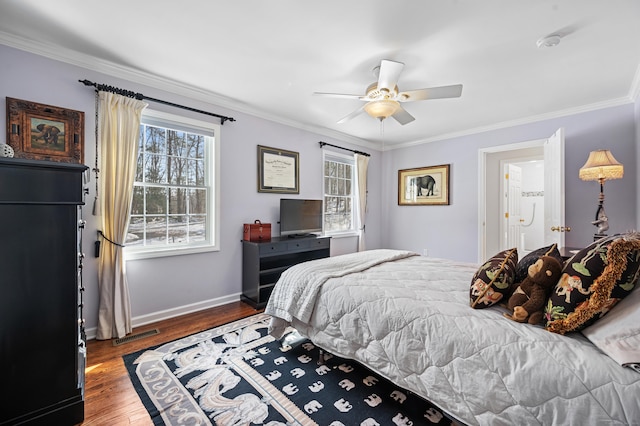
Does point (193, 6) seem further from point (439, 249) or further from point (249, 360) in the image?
point (439, 249)

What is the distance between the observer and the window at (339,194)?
4848mm

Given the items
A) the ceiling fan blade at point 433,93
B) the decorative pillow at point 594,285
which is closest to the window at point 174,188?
the ceiling fan blade at point 433,93

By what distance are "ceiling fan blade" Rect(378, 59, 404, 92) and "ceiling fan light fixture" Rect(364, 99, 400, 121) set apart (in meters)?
0.13

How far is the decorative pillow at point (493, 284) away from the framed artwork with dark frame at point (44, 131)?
3154 mm

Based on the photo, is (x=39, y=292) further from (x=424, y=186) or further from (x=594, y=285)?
(x=424, y=186)

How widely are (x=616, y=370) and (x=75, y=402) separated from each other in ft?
8.23

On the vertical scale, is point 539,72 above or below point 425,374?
above

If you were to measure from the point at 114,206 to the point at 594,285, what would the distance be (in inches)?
132

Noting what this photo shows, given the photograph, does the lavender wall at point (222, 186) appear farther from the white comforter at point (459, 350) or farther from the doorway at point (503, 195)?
the doorway at point (503, 195)

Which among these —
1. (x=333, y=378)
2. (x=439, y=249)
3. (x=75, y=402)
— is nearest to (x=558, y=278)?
(x=333, y=378)

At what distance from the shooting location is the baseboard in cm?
253

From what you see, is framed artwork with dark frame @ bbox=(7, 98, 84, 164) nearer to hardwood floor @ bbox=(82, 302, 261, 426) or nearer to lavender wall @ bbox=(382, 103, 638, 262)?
hardwood floor @ bbox=(82, 302, 261, 426)

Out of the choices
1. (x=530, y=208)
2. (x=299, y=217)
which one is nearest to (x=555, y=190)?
(x=299, y=217)

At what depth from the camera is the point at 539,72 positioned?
267 centimetres
